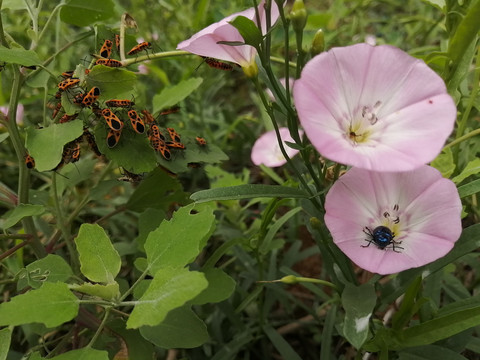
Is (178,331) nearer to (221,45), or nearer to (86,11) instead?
(221,45)

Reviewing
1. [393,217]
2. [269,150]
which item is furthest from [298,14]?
[269,150]

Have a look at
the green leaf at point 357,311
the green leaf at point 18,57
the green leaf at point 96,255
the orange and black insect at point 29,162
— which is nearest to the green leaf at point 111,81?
the green leaf at point 18,57

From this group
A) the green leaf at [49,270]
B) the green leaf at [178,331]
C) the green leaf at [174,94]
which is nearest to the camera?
the green leaf at [178,331]

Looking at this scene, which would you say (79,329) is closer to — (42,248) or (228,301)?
(42,248)

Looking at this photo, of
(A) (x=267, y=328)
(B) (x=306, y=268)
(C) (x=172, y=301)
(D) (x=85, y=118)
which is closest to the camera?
(C) (x=172, y=301)

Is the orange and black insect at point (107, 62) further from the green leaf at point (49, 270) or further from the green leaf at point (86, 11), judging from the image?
the green leaf at point (49, 270)

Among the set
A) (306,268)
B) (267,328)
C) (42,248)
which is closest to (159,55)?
(42,248)

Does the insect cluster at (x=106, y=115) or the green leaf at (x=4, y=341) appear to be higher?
the insect cluster at (x=106, y=115)
